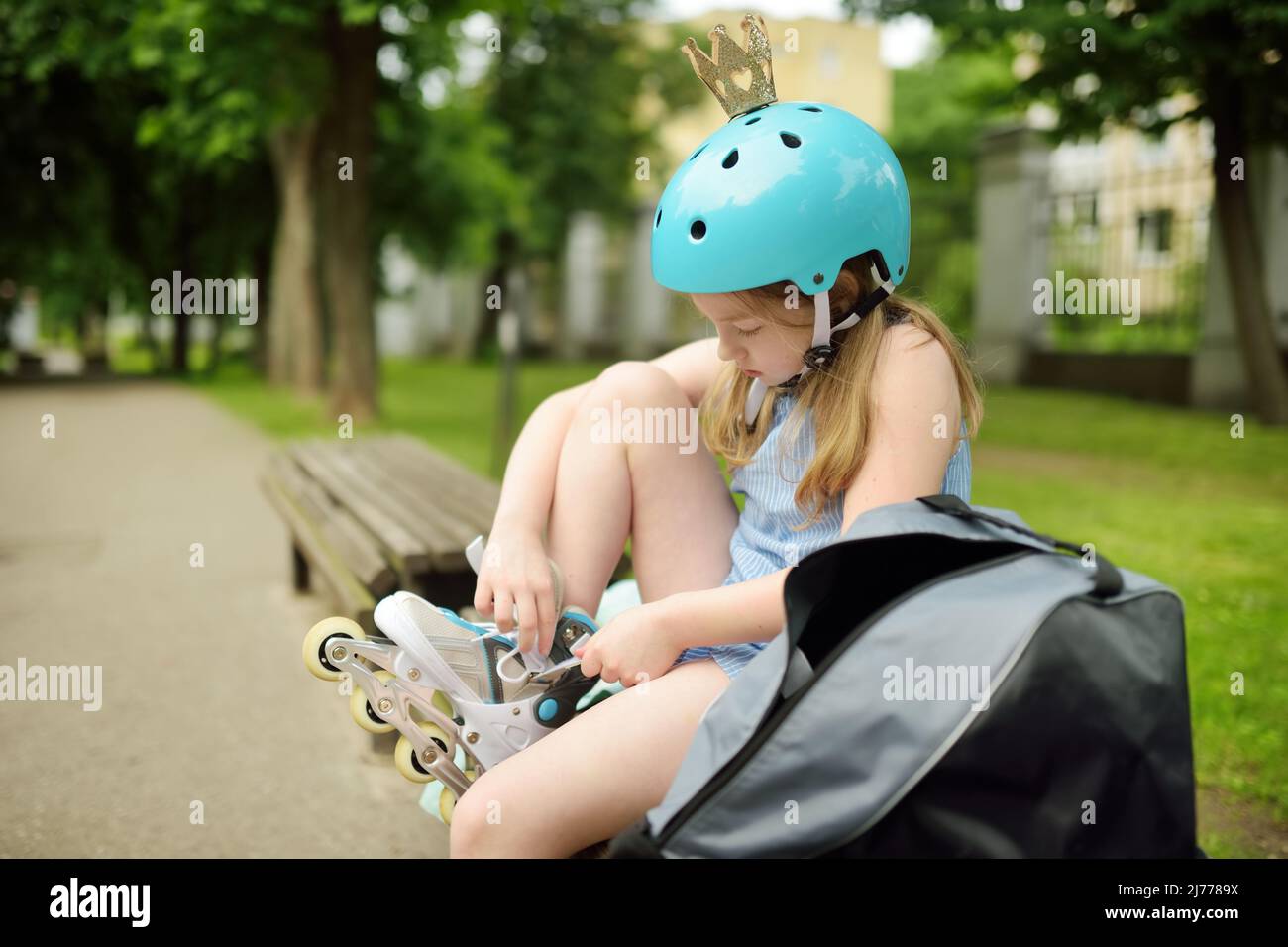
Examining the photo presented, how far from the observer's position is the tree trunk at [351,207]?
1286cm

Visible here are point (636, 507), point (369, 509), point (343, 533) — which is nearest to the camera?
point (636, 507)

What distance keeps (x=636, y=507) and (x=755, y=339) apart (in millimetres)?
398

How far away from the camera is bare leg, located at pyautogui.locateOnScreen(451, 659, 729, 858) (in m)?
1.83

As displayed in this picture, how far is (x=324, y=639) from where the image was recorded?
6.77 feet

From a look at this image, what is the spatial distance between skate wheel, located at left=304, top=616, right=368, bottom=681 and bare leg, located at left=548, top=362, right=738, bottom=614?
38 centimetres

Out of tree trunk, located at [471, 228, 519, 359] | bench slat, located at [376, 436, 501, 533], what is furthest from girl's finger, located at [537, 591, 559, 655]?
tree trunk, located at [471, 228, 519, 359]

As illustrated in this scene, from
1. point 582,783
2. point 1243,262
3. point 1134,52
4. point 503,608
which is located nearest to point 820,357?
point 503,608

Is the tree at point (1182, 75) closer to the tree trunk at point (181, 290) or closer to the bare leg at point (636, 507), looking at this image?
the bare leg at point (636, 507)

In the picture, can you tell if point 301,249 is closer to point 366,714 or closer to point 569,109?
point 569,109

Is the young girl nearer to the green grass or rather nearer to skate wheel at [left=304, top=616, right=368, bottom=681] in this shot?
skate wheel at [left=304, top=616, right=368, bottom=681]

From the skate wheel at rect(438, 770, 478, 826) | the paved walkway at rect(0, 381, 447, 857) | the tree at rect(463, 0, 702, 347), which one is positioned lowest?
the paved walkway at rect(0, 381, 447, 857)

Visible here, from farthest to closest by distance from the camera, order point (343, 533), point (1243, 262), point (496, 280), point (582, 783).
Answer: point (496, 280) < point (1243, 262) < point (343, 533) < point (582, 783)
